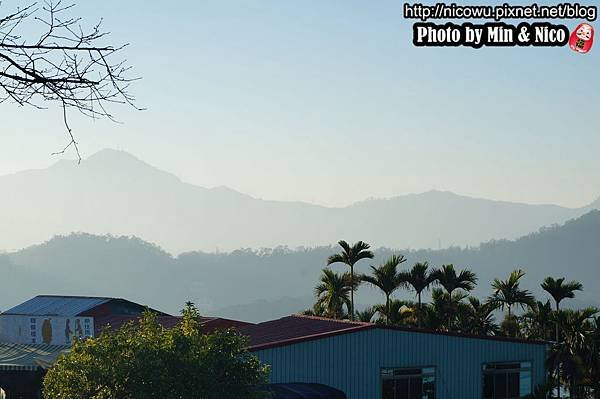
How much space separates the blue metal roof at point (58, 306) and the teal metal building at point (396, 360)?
1793 centimetres

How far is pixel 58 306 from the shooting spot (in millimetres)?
59906

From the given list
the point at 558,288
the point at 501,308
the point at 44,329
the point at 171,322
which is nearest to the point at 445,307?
the point at 501,308

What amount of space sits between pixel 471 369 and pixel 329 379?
7.67 meters

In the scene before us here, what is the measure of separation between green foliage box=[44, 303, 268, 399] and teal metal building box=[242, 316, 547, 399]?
10.4 m

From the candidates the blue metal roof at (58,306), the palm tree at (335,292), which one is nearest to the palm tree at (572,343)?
the palm tree at (335,292)

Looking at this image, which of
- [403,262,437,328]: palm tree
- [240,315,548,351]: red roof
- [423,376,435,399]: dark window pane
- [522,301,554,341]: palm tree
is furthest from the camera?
[403,262,437,328]: palm tree

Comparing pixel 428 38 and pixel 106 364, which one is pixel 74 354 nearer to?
pixel 106 364

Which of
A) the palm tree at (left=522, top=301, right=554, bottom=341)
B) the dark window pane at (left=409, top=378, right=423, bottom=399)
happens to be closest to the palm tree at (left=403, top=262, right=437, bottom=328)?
the palm tree at (left=522, top=301, right=554, bottom=341)

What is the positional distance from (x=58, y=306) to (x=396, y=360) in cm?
2875

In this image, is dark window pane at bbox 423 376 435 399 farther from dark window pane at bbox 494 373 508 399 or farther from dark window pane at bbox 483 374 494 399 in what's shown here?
dark window pane at bbox 494 373 508 399

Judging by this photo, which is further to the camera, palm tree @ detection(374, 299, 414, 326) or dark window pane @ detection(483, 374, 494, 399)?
palm tree @ detection(374, 299, 414, 326)

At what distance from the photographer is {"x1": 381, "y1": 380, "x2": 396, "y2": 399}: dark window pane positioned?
39312 millimetres

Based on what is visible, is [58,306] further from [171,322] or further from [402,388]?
[402,388]

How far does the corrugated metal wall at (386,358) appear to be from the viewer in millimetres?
37062
